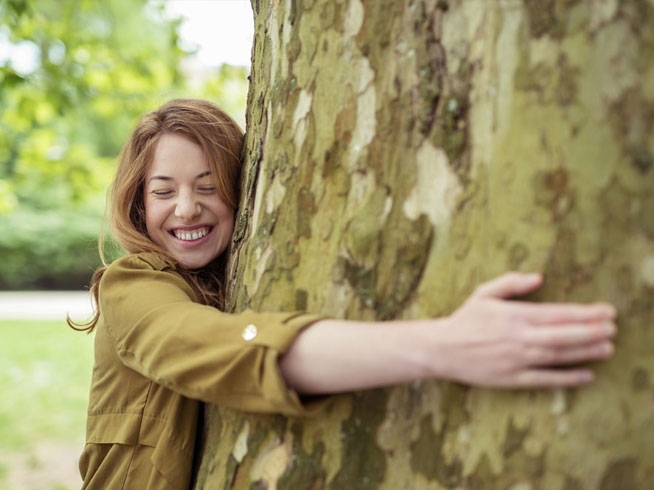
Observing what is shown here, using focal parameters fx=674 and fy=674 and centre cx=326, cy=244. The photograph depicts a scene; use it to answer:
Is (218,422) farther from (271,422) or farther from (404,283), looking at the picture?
(404,283)

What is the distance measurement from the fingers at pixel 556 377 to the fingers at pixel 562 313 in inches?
3.6

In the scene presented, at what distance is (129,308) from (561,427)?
1.06 metres

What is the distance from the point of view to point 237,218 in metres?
1.97

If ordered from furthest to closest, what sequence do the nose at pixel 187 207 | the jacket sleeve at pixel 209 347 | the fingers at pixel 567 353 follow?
the nose at pixel 187 207, the jacket sleeve at pixel 209 347, the fingers at pixel 567 353

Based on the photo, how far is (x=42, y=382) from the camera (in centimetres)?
917

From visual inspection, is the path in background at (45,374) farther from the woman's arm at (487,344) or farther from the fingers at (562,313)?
the fingers at (562,313)

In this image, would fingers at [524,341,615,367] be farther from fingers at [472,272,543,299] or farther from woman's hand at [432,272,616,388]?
fingers at [472,272,543,299]

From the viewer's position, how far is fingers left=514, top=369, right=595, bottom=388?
1203 millimetres

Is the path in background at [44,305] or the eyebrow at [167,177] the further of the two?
the path in background at [44,305]

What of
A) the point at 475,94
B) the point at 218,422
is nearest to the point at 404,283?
the point at 475,94

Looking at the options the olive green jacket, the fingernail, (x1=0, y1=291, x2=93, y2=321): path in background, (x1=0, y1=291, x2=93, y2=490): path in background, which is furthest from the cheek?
(x1=0, y1=291, x2=93, y2=321): path in background

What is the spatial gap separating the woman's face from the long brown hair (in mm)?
31

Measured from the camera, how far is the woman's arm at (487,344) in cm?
119

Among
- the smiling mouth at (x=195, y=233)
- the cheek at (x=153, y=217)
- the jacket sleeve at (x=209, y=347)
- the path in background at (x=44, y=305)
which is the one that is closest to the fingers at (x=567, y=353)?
the jacket sleeve at (x=209, y=347)
